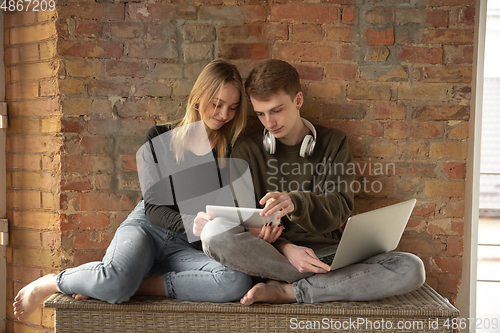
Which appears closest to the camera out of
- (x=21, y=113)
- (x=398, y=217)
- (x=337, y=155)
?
(x=398, y=217)

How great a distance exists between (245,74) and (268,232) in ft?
2.59

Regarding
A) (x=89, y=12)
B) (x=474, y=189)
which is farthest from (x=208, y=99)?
(x=474, y=189)

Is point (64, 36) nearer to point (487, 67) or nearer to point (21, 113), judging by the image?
point (21, 113)

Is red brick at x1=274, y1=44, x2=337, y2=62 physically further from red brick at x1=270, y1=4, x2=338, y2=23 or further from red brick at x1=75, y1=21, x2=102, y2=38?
red brick at x1=75, y1=21, x2=102, y2=38

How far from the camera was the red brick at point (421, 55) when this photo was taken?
1759mm

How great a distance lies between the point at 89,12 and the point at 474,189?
2044 millimetres

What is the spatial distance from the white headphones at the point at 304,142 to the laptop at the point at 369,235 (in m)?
0.43

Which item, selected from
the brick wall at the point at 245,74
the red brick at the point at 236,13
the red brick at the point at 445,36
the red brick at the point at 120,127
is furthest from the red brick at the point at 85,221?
the red brick at the point at 445,36

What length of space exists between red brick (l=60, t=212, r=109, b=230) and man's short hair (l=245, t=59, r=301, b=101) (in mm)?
960

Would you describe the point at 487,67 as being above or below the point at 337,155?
above

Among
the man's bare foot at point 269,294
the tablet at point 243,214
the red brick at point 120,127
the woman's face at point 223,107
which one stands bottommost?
the man's bare foot at point 269,294

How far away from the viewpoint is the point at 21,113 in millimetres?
1895

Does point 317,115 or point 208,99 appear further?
point 317,115

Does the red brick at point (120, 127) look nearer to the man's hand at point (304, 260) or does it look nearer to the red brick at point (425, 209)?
the man's hand at point (304, 260)
